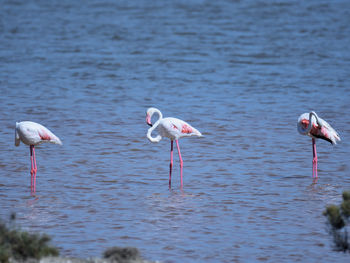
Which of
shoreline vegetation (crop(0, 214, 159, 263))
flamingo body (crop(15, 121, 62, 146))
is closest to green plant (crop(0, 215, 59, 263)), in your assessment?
shoreline vegetation (crop(0, 214, 159, 263))

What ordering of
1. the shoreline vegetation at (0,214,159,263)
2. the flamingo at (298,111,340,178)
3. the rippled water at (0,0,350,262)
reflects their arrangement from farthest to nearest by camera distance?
the flamingo at (298,111,340,178), the rippled water at (0,0,350,262), the shoreline vegetation at (0,214,159,263)

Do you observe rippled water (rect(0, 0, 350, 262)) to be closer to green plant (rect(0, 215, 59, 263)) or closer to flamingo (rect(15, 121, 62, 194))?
flamingo (rect(15, 121, 62, 194))

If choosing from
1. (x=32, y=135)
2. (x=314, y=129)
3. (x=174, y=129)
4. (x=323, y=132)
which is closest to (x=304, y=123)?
(x=314, y=129)

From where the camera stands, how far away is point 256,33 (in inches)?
1133

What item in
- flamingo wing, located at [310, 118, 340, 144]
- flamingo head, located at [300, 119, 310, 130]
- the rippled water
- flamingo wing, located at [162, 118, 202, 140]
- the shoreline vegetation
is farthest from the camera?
flamingo head, located at [300, 119, 310, 130]

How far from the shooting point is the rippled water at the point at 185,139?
821 cm

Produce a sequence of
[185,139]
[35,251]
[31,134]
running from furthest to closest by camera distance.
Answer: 1. [185,139]
2. [31,134]
3. [35,251]

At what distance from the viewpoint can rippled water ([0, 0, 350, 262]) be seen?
26.9 ft

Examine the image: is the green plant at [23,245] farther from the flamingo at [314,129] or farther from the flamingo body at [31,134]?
the flamingo at [314,129]

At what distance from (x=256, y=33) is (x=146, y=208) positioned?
67.3 feet

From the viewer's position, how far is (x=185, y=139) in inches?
536

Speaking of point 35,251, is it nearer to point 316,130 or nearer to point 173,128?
point 173,128

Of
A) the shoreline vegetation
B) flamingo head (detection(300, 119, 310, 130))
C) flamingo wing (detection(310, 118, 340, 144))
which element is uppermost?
flamingo head (detection(300, 119, 310, 130))

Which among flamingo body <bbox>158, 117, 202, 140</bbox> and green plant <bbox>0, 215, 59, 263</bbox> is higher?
flamingo body <bbox>158, 117, 202, 140</bbox>
